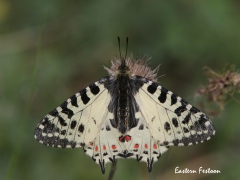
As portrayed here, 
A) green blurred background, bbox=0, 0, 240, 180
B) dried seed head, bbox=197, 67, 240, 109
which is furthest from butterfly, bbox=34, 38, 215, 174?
green blurred background, bbox=0, 0, 240, 180

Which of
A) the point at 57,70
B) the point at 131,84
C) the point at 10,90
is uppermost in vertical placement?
the point at 57,70

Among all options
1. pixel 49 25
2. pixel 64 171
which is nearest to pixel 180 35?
pixel 49 25

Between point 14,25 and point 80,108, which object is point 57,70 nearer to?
point 14,25

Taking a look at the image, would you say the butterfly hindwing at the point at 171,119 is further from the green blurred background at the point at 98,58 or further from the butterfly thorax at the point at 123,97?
the green blurred background at the point at 98,58

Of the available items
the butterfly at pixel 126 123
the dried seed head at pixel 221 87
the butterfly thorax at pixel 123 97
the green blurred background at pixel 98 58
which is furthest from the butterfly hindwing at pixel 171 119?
the green blurred background at pixel 98 58

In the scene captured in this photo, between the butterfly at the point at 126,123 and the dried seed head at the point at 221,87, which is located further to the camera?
the dried seed head at the point at 221,87

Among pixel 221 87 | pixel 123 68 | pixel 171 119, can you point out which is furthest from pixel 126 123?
pixel 221 87

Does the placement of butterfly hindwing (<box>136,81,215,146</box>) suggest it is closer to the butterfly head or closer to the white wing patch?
the white wing patch
